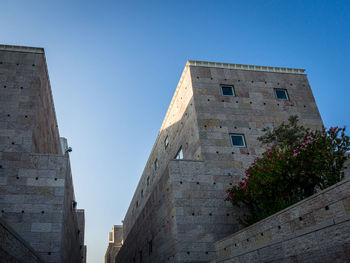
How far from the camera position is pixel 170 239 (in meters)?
16.1

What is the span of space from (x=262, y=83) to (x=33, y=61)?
48.3 ft

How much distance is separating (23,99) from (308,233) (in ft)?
51.1

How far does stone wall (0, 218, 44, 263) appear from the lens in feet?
26.0

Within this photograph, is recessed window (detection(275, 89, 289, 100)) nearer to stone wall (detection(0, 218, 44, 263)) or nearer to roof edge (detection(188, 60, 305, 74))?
roof edge (detection(188, 60, 305, 74))

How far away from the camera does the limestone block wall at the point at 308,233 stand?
758 cm

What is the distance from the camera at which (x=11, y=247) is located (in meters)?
8.57

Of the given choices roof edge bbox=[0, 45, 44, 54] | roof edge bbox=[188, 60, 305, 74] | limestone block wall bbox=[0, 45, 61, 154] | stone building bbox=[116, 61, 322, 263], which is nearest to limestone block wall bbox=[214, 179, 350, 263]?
stone building bbox=[116, 61, 322, 263]

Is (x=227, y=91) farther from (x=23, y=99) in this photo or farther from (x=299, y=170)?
(x=23, y=99)

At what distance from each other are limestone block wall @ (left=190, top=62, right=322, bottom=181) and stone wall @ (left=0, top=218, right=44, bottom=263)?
A: 411 inches

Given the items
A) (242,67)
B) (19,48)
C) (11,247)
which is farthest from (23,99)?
(242,67)

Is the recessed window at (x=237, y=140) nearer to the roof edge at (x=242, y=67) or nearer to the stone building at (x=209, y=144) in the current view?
the stone building at (x=209, y=144)

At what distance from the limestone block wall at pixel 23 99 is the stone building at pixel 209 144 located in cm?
764

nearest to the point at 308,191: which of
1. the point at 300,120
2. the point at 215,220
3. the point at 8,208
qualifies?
the point at 215,220

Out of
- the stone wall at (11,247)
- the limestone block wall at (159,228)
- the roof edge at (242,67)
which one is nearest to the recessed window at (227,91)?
the roof edge at (242,67)
